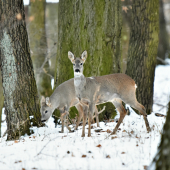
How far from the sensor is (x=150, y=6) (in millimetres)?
8820

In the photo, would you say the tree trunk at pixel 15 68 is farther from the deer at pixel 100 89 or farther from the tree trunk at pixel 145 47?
the tree trunk at pixel 145 47

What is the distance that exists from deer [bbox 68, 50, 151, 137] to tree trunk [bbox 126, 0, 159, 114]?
2.33m

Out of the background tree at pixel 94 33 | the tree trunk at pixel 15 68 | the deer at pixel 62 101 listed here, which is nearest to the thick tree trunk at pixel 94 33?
the background tree at pixel 94 33

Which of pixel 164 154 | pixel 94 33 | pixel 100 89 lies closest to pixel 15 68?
pixel 100 89

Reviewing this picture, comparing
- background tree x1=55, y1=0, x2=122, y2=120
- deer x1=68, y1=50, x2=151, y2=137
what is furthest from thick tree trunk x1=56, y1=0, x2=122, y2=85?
deer x1=68, y1=50, x2=151, y2=137

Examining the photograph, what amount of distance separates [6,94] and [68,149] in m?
2.64

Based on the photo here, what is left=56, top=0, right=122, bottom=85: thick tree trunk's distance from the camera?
795 centimetres

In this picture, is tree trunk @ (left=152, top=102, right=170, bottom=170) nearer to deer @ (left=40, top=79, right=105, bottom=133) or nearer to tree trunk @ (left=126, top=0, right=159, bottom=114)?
deer @ (left=40, top=79, right=105, bottom=133)

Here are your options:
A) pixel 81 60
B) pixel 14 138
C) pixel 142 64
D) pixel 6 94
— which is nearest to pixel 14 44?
pixel 6 94

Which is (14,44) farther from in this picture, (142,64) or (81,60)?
(142,64)

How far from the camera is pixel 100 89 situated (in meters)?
6.43

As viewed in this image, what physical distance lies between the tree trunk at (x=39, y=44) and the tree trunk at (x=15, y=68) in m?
6.79

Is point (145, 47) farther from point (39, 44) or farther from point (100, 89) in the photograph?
point (39, 44)

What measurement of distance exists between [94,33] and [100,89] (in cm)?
224
